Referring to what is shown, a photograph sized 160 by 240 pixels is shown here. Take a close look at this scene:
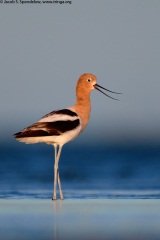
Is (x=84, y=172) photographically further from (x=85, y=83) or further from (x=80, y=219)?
(x=80, y=219)

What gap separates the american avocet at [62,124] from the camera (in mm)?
15273

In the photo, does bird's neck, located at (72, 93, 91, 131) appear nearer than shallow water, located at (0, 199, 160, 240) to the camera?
No

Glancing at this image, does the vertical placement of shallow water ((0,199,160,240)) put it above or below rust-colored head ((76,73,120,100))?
below

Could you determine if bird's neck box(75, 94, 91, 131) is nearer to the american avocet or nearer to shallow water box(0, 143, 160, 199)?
the american avocet

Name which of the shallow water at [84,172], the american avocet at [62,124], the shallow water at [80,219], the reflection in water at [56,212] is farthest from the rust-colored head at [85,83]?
the reflection in water at [56,212]

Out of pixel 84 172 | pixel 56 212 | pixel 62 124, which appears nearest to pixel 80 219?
pixel 56 212

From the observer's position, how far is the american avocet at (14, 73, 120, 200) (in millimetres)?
15273

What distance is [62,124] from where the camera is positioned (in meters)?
15.4

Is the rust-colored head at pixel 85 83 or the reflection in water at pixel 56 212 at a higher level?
the rust-colored head at pixel 85 83

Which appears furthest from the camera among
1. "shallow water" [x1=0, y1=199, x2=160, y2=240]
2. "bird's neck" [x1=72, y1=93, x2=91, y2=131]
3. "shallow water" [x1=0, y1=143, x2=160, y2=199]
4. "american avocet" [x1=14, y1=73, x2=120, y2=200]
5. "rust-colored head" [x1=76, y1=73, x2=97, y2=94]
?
"shallow water" [x1=0, y1=143, x2=160, y2=199]

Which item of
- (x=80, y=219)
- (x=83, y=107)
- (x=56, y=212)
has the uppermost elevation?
(x=83, y=107)

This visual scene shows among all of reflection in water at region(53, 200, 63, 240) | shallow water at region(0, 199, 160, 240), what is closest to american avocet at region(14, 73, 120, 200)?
reflection in water at region(53, 200, 63, 240)

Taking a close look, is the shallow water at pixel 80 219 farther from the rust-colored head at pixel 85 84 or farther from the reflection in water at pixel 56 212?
the rust-colored head at pixel 85 84

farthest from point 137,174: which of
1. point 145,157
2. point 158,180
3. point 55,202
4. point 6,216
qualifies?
point 6,216
